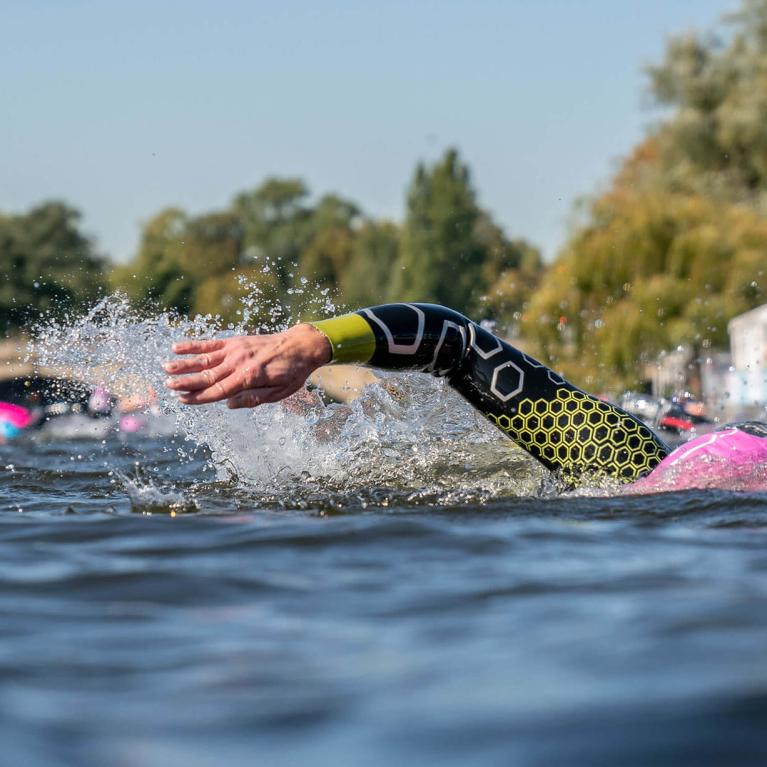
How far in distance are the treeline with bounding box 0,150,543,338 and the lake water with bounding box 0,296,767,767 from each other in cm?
5341

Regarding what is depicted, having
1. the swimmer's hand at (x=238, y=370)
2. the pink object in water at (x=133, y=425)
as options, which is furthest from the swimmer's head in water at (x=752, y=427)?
the pink object in water at (x=133, y=425)

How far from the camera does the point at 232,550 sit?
317 centimetres

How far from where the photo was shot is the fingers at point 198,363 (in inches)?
141

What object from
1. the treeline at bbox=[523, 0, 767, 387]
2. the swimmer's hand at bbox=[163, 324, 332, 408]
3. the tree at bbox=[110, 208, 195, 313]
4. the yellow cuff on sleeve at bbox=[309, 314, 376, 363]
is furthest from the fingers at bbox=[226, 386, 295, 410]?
→ the tree at bbox=[110, 208, 195, 313]

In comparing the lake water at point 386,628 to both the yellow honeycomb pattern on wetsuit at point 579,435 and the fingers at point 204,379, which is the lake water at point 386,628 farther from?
the fingers at point 204,379

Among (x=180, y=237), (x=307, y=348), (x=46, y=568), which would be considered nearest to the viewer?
(x=46, y=568)

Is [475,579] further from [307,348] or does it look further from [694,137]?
[694,137]

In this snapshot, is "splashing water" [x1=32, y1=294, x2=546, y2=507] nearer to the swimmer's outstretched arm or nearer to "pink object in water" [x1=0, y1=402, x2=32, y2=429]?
the swimmer's outstretched arm

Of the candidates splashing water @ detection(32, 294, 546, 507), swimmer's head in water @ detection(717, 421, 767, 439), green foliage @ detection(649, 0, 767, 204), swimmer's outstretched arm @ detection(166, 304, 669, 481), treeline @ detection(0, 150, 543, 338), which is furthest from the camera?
treeline @ detection(0, 150, 543, 338)

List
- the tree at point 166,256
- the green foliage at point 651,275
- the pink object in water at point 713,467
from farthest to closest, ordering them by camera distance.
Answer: the tree at point 166,256 < the green foliage at point 651,275 < the pink object in water at point 713,467

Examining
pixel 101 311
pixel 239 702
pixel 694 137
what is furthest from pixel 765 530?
pixel 694 137

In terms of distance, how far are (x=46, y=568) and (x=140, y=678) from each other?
1.06 metres

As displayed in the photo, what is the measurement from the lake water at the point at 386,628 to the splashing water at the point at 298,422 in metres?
0.72

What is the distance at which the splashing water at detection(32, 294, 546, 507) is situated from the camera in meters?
5.31
